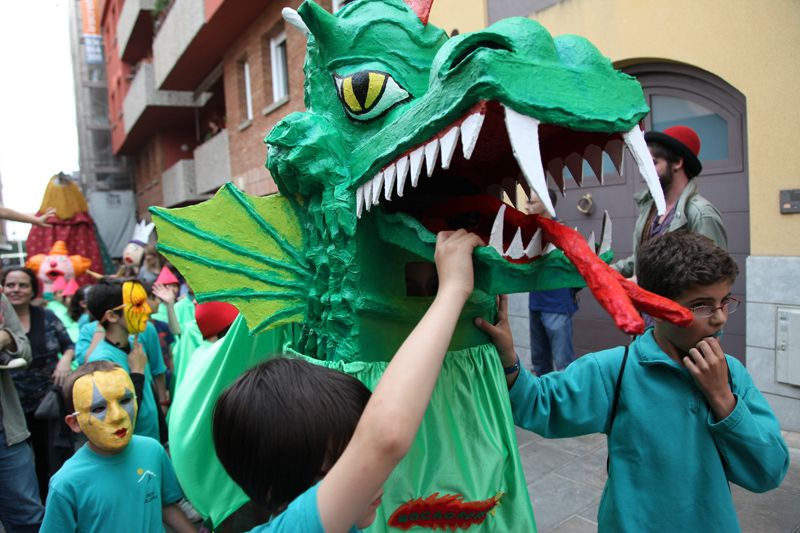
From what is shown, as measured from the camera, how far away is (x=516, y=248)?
111 cm

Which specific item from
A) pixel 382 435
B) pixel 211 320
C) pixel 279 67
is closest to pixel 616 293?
pixel 382 435

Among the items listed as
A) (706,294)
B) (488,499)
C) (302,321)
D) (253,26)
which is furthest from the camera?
(253,26)

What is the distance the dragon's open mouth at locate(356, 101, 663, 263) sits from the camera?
96 centimetres

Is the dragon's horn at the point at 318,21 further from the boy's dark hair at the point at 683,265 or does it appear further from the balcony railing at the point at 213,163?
the balcony railing at the point at 213,163

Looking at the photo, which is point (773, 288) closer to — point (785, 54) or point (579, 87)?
point (785, 54)

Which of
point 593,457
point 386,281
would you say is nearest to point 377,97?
point 386,281

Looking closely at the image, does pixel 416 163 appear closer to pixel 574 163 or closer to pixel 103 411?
pixel 574 163

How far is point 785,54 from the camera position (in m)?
3.21

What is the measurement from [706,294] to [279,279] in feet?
3.37

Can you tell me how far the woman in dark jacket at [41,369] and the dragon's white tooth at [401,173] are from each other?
2.70 meters

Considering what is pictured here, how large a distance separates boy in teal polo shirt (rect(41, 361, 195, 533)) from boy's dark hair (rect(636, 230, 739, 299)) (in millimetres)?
1707

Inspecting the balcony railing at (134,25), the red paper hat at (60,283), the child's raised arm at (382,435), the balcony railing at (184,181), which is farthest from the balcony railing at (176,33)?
the child's raised arm at (382,435)

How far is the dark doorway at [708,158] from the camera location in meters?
3.68

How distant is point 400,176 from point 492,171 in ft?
1.01
